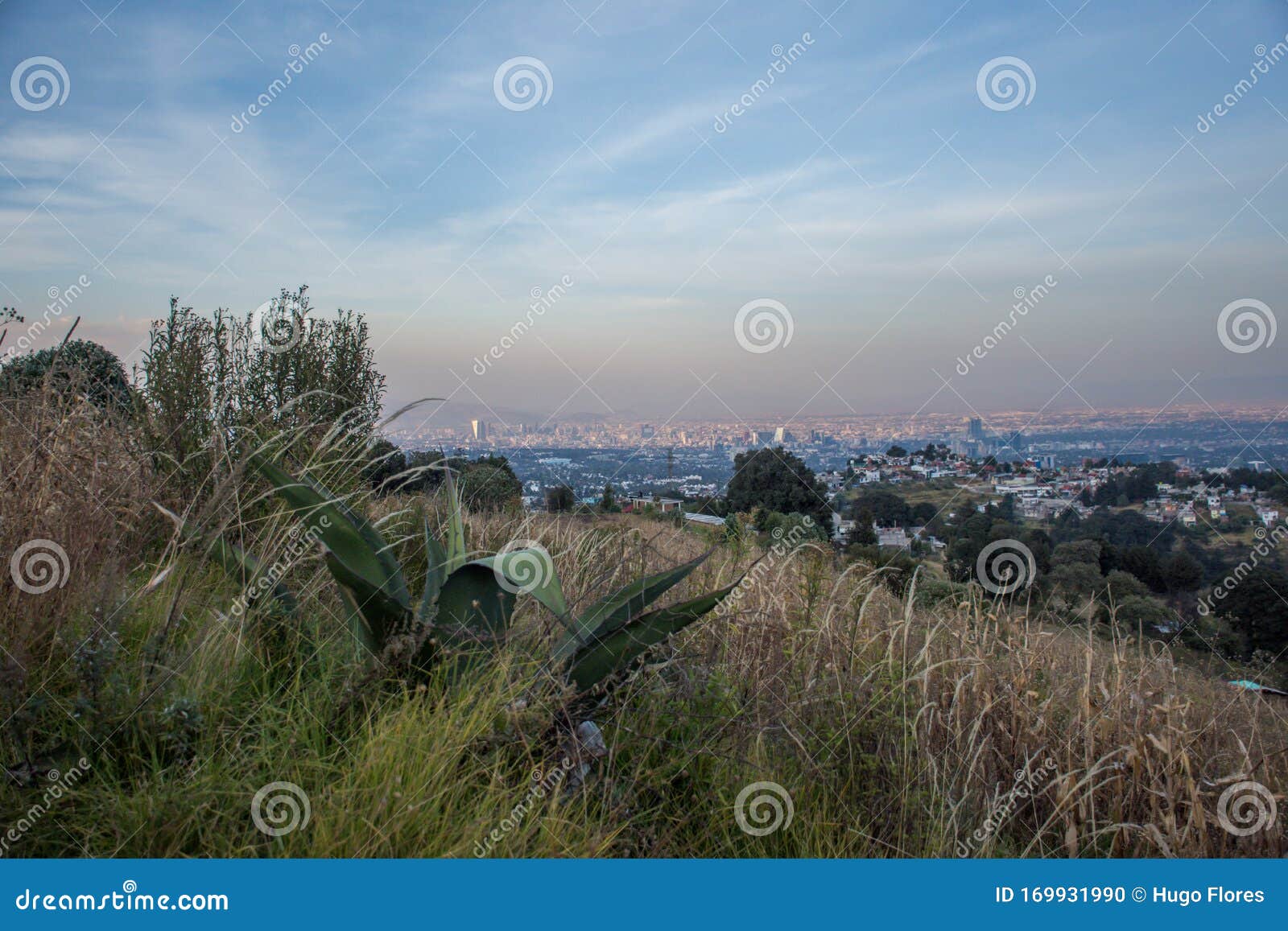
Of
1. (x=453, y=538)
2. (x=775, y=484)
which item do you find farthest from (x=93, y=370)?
(x=775, y=484)

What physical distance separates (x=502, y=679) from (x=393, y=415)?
1.93m

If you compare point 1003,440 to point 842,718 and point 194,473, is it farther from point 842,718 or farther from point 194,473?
point 194,473

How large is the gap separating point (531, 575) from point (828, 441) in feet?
23.2

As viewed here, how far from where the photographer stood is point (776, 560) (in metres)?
4.98

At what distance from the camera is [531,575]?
2.81m

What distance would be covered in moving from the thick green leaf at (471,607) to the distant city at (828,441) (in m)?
1.35

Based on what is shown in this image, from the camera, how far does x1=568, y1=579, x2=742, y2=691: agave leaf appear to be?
8.63 feet

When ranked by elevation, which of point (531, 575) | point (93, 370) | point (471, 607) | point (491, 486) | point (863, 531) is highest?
point (93, 370)

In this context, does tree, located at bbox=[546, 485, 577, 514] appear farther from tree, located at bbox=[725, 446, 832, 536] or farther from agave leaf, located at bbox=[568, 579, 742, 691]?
agave leaf, located at bbox=[568, 579, 742, 691]

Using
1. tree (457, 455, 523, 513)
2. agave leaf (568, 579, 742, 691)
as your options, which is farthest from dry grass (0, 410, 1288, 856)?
tree (457, 455, 523, 513)

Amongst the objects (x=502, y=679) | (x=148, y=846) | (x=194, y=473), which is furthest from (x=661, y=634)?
(x=194, y=473)

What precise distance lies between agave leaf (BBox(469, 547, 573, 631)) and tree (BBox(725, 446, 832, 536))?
677 cm

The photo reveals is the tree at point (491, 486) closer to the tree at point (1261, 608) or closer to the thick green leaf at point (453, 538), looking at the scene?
the thick green leaf at point (453, 538)

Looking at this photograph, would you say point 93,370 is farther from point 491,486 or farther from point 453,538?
point 453,538
